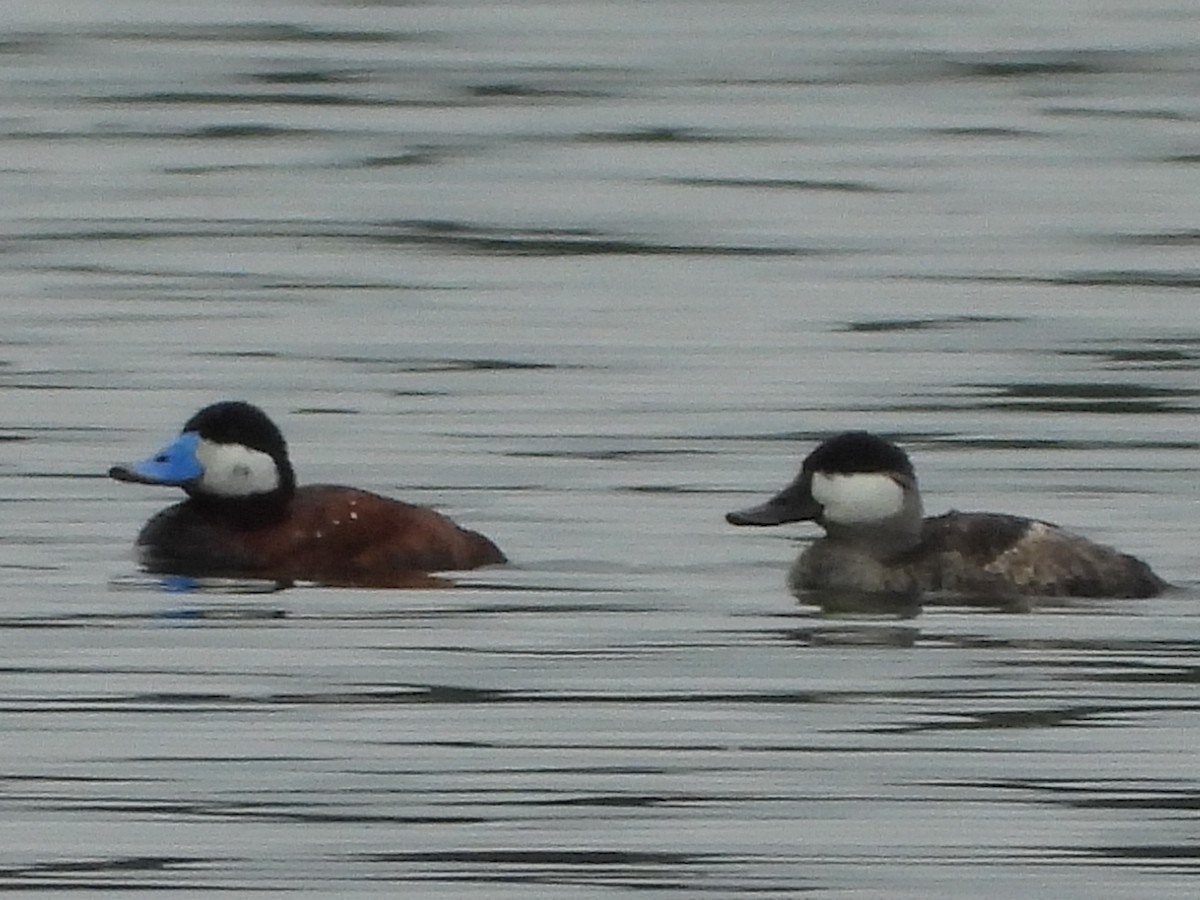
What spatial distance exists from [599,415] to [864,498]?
2.69 meters

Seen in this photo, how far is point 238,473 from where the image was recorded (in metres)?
14.0

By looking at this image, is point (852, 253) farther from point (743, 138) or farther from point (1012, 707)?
point (1012, 707)

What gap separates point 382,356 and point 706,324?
1.47 meters

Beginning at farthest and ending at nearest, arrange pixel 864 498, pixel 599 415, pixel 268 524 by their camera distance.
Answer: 1. pixel 599 415
2. pixel 268 524
3. pixel 864 498

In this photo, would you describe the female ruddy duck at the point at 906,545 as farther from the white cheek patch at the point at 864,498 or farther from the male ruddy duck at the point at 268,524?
the male ruddy duck at the point at 268,524

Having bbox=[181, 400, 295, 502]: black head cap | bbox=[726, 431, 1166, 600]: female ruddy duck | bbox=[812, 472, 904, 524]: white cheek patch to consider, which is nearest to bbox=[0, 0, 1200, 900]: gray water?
bbox=[726, 431, 1166, 600]: female ruddy duck

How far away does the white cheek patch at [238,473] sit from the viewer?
14000 millimetres

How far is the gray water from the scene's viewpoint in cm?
986

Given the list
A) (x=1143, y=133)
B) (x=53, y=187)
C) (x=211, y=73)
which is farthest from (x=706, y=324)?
(x=211, y=73)

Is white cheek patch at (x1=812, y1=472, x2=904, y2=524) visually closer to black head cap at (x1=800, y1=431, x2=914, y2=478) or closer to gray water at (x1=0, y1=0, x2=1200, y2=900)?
black head cap at (x1=800, y1=431, x2=914, y2=478)

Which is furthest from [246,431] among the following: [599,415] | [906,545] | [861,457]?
[599,415]

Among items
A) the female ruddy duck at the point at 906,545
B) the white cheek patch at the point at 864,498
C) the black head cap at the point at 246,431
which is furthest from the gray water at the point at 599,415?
the black head cap at the point at 246,431

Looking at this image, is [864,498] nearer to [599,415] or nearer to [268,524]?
[268,524]

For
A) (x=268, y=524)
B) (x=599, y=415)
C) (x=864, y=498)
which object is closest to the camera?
(x=864, y=498)
